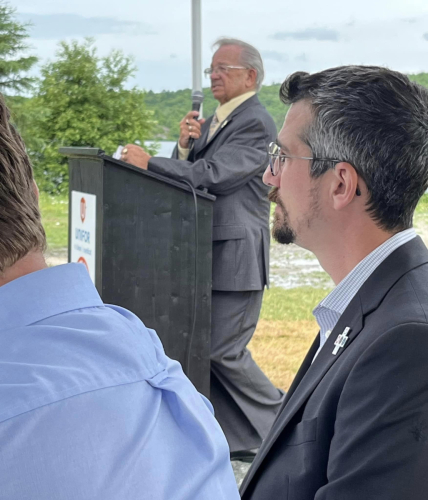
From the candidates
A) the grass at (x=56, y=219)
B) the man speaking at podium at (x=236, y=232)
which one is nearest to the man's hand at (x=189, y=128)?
the man speaking at podium at (x=236, y=232)

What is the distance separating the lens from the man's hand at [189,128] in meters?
3.59

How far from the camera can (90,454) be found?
0.67 metres

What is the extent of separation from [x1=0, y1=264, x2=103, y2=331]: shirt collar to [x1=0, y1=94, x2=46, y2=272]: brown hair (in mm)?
48

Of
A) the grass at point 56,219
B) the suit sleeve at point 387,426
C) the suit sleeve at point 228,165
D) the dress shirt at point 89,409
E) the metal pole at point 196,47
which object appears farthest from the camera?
the grass at point 56,219

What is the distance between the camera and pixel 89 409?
68 cm

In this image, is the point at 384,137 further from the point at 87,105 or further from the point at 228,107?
the point at 87,105

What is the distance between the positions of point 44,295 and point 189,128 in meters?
2.94

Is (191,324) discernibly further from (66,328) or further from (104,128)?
(104,128)

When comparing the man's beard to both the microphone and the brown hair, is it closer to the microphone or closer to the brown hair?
the brown hair

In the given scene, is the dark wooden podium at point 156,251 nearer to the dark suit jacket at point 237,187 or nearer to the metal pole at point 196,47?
the dark suit jacket at point 237,187

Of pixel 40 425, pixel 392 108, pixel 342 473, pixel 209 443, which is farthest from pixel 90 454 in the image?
pixel 392 108

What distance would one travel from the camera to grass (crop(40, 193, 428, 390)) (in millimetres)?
5088

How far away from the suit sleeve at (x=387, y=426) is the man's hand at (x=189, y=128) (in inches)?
101

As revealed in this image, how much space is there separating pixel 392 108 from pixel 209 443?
0.96m
